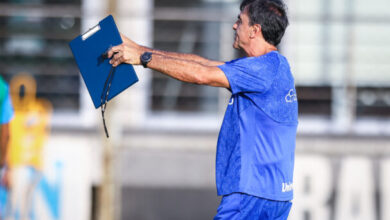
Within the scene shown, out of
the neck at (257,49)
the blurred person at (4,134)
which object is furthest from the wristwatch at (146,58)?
the blurred person at (4,134)

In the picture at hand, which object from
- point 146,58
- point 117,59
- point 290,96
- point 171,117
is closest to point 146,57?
point 146,58

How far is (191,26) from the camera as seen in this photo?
6.79 m

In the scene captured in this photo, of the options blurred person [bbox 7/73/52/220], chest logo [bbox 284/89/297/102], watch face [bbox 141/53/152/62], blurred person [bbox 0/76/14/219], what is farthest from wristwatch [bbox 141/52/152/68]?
blurred person [bbox 7/73/52/220]

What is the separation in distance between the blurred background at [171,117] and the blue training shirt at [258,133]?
270cm

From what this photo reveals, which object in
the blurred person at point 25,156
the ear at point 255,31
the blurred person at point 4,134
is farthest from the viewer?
the blurred person at point 25,156

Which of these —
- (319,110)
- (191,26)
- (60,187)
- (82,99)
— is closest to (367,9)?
(319,110)

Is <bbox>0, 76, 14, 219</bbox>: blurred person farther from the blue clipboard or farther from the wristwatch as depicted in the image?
the wristwatch

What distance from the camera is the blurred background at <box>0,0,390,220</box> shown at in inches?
241

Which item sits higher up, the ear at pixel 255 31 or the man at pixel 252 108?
the ear at pixel 255 31

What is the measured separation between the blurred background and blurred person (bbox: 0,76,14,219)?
6 cm

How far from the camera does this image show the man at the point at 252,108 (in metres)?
3.29

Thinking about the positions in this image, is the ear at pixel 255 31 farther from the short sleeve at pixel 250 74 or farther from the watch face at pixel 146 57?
the watch face at pixel 146 57

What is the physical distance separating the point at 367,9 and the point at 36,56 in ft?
11.3

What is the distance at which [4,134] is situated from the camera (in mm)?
5359
